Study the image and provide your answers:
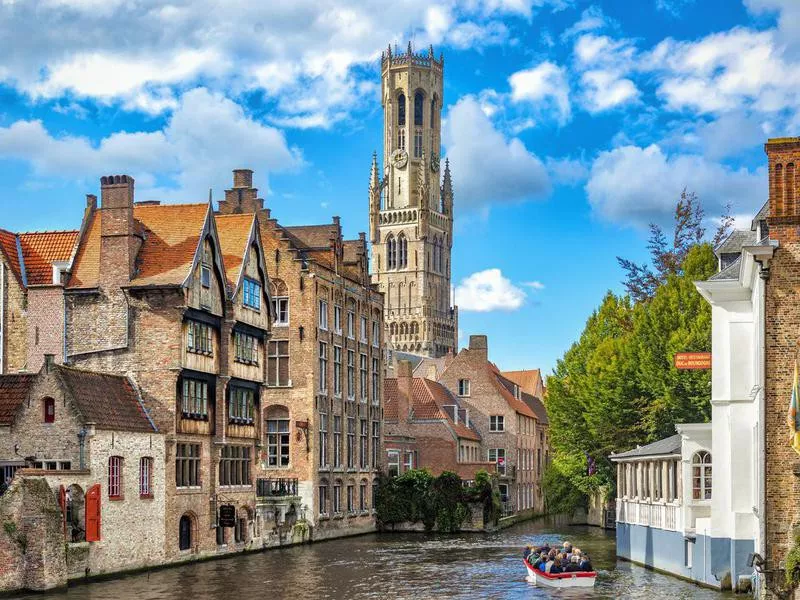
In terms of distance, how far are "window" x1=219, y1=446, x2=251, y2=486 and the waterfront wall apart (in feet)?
47.8

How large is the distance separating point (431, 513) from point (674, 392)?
647 inches

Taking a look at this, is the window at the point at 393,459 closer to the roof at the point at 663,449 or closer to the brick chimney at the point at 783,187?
the roof at the point at 663,449

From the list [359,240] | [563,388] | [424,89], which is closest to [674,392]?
[563,388]

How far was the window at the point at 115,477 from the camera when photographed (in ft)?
132

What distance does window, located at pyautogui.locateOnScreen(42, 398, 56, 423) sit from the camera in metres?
39.4

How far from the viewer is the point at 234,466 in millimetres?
50594

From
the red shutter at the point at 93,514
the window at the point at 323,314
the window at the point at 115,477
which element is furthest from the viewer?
the window at the point at 323,314

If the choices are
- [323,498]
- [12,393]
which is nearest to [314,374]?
[323,498]

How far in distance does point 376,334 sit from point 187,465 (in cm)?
2763

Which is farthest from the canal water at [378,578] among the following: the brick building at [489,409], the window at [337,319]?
the brick building at [489,409]

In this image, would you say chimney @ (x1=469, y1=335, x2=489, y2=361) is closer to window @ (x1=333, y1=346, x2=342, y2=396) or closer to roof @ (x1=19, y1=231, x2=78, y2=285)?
window @ (x1=333, y1=346, x2=342, y2=396)

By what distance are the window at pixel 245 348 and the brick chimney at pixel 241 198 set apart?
41.4 ft

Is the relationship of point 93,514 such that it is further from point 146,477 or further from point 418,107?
point 418,107

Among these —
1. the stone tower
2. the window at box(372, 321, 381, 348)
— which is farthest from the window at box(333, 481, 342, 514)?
the stone tower
